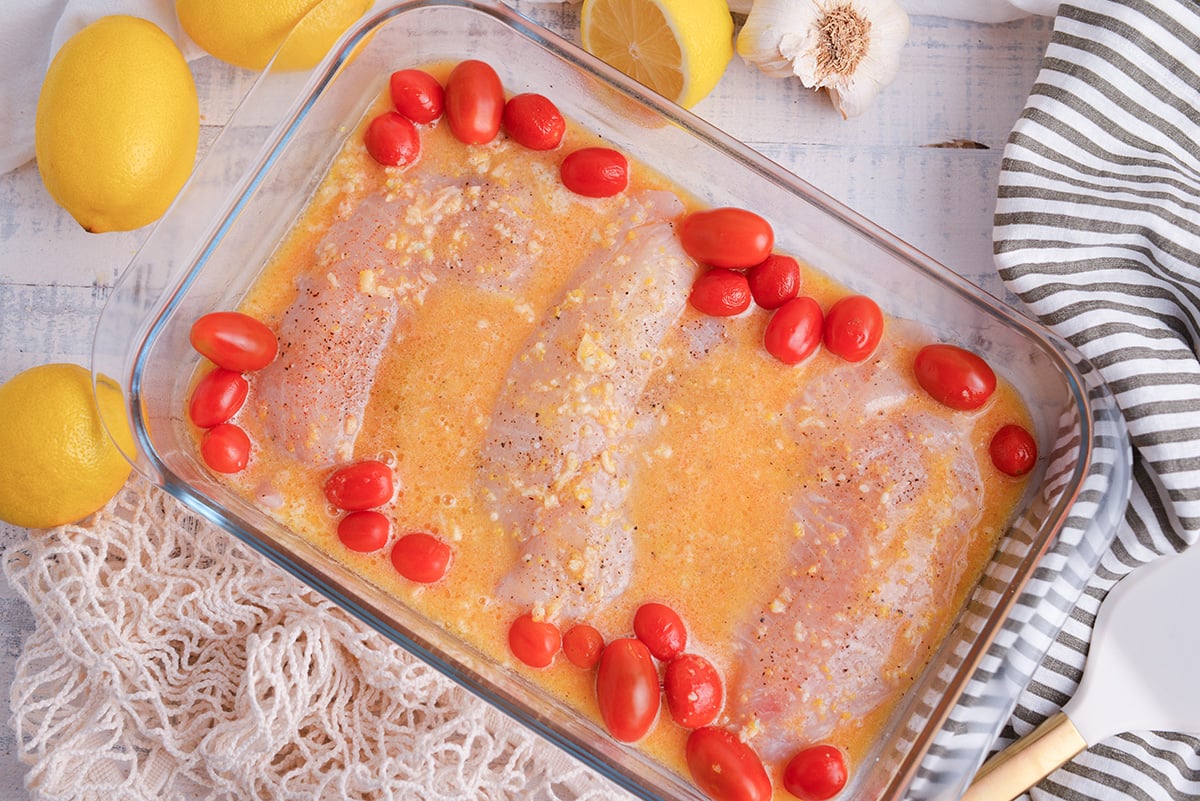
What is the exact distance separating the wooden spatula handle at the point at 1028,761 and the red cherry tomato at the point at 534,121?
1.57m

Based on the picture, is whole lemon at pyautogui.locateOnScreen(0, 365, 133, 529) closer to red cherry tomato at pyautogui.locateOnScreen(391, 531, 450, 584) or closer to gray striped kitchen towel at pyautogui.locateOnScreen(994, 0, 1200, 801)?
red cherry tomato at pyautogui.locateOnScreen(391, 531, 450, 584)

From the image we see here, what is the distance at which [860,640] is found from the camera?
6.88ft

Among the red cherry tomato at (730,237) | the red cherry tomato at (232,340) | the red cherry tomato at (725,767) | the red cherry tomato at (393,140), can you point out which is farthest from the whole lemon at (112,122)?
the red cherry tomato at (725,767)

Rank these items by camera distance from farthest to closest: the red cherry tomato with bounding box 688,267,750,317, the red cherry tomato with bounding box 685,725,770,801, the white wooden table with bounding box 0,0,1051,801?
the white wooden table with bounding box 0,0,1051,801 < the red cherry tomato with bounding box 688,267,750,317 < the red cherry tomato with bounding box 685,725,770,801

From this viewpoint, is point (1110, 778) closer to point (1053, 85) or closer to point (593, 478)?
point (593, 478)

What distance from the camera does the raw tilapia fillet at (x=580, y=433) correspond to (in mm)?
2105

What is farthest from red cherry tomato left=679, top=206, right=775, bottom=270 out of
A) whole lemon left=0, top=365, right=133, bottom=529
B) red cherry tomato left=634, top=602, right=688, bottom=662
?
whole lemon left=0, top=365, right=133, bottom=529

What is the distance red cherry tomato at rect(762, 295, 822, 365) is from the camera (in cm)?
211

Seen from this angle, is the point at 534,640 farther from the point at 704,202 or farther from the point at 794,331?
the point at 704,202

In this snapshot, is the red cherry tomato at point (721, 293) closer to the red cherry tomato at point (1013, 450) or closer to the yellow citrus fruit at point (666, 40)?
the yellow citrus fruit at point (666, 40)

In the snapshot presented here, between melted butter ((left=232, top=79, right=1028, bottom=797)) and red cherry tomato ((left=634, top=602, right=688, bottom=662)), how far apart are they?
0.12 ft

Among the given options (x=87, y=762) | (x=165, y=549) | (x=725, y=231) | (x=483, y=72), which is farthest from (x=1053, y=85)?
(x=87, y=762)

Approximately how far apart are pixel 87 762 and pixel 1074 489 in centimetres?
208

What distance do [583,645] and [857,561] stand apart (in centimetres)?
57
